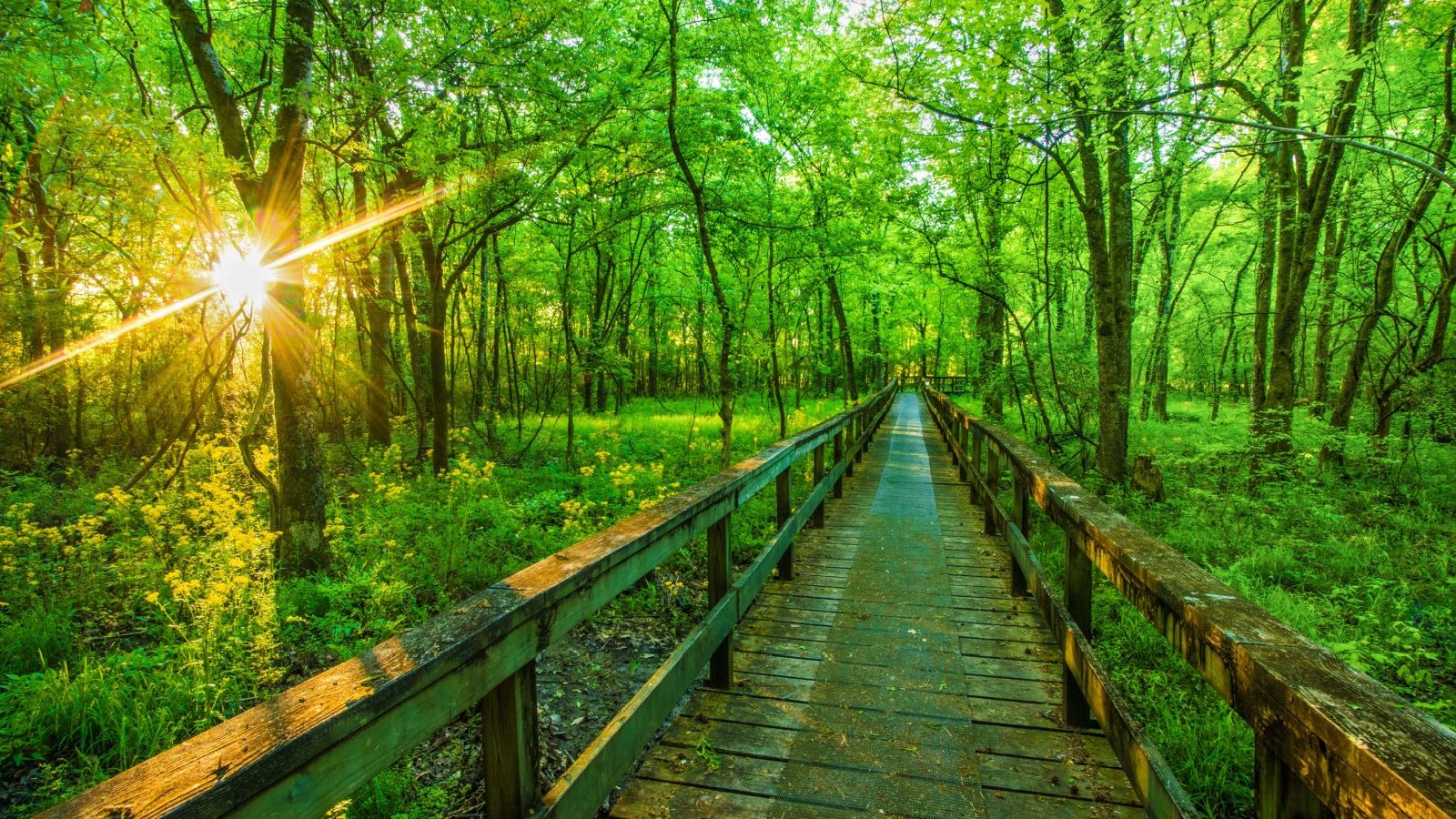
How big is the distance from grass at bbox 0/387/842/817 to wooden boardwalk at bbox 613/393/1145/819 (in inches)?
47.1

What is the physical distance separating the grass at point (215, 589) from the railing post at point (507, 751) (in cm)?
155

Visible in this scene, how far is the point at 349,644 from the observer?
400 centimetres

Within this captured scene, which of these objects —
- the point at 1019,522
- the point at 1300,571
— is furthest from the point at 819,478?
the point at 1300,571

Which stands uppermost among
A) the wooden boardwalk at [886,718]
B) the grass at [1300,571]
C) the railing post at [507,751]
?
the railing post at [507,751]

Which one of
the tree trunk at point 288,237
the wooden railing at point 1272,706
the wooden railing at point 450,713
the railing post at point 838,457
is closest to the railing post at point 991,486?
the railing post at point 838,457

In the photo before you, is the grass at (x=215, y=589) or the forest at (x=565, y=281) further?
the forest at (x=565, y=281)

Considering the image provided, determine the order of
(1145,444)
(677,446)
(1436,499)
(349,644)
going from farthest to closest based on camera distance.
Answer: (1145,444)
(677,446)
(1436,499)
(349,644)

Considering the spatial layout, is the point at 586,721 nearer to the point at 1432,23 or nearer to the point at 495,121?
the point at 495,121

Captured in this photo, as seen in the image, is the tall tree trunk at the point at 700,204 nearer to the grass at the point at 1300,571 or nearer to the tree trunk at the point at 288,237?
the tree trunk at the point at 288,237

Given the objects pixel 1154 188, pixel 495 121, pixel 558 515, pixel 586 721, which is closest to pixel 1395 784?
pixel 586 721

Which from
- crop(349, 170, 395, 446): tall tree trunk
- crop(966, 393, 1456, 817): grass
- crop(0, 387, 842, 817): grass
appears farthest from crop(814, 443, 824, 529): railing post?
crop(349, 170, 395, 446): tall tree trunk

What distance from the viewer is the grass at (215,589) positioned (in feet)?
10.3

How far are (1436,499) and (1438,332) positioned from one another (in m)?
2.39

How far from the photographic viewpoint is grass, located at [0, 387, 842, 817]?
3.13 meters
